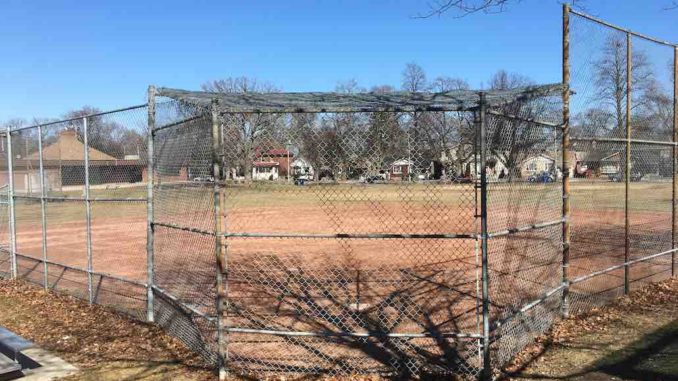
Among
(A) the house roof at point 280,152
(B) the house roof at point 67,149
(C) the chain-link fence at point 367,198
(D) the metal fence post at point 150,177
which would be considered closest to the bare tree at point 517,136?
(C) the chain-link fence at point 367,198

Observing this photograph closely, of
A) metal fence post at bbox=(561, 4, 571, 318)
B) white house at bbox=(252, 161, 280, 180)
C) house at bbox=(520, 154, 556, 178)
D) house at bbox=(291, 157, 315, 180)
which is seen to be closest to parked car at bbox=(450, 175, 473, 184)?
house at bbox=(520, 154, 556, 178)

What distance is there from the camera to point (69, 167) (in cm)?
1135

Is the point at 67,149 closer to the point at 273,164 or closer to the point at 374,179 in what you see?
the point at 273,164

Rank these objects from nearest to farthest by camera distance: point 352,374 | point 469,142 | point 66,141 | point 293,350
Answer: point 352,374 → point 469,142 → point 293,350 → point 66,141

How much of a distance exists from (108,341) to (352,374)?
3.23m

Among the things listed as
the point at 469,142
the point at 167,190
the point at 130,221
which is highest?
the point at 469,142

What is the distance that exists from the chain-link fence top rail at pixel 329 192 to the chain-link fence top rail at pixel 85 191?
0.97 metres

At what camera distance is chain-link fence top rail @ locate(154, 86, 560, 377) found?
5051 mm

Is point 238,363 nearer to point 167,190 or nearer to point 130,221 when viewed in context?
point 167,190

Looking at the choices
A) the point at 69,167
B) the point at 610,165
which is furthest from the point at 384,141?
the point at 69,167

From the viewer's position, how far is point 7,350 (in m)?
5.49

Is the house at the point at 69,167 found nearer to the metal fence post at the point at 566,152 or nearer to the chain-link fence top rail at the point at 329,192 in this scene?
the chain-link fence top rail at the point at 329,192

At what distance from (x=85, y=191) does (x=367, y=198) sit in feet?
14.5

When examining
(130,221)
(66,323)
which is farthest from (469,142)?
(130,221)
